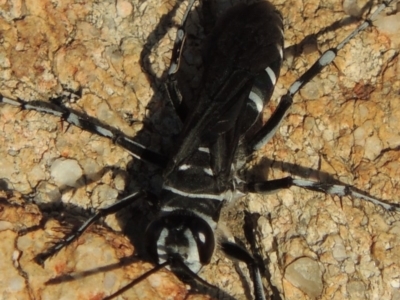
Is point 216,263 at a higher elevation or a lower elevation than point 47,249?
higher

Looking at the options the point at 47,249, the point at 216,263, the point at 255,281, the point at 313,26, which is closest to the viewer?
the point at 47,249

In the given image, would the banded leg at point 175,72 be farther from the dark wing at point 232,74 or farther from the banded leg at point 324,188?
→ the banded leg at point 324,188

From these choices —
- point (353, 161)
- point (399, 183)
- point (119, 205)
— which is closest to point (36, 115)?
point (119, 205)

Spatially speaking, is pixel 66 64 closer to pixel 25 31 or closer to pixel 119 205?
pixel 25 31

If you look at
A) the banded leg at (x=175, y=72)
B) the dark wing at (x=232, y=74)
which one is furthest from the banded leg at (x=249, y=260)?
the banded leg at (x=175, y=72)

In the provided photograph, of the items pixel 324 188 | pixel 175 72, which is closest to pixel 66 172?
pixel 175 72

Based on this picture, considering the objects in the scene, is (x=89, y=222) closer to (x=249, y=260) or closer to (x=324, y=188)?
(x=249, y=260)
